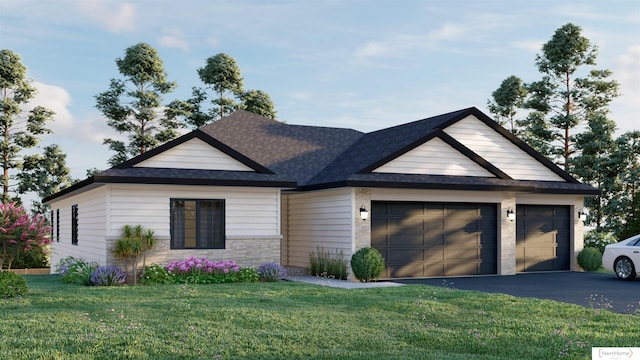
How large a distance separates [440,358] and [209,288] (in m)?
8.99

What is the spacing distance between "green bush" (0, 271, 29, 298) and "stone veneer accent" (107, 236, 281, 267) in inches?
155

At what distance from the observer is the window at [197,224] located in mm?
19453

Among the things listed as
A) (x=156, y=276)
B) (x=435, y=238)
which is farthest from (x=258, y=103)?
(x=156, y=276)

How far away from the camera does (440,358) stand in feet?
28.7

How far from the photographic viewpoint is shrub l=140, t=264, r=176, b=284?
59.9 feet

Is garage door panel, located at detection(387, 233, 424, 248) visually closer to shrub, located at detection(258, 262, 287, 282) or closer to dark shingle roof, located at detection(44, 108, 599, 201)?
dark shingle roof, located at detection(44, 108, 599, 201)

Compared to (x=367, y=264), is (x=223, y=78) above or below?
above

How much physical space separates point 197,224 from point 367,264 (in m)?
4.88

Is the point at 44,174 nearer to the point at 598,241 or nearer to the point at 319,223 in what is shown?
the point at 319,223

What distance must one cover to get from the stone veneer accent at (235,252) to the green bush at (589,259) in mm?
10675

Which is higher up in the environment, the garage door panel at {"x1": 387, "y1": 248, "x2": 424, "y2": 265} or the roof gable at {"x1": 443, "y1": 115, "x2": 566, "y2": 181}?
the roof gable at {"x1": 443, "y1": 115, "x2": 566, "y2": 181}

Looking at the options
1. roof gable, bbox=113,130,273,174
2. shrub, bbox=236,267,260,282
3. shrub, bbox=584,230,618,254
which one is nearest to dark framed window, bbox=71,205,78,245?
roof gable, bbox=113,130,273,174

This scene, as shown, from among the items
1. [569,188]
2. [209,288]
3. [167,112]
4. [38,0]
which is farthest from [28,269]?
[569,188]

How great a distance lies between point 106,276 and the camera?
1783 centimetres
